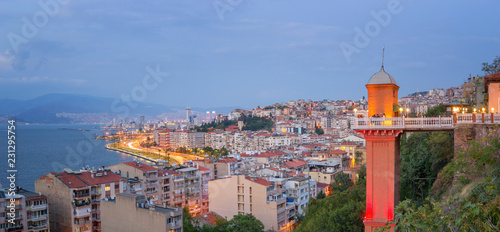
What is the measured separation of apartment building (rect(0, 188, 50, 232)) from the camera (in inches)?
591

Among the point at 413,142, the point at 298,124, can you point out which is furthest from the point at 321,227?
the point at 298,124

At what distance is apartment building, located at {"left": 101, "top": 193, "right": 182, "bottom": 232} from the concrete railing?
859 cm

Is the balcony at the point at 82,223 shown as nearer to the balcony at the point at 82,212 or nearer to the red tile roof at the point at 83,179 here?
the balcony at the point at 82,212

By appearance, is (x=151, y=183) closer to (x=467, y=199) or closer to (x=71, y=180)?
(x=71, y=180)

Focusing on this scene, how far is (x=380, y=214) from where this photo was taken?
7895 millimetres

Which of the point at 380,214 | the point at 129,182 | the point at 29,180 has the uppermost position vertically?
the point at 380,214

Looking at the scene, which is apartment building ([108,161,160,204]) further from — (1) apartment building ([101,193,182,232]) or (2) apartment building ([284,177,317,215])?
(2) apartment building ([284,177,317,215])

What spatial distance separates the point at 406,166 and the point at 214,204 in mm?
11932

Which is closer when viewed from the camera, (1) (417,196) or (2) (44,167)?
(1) (417,196)

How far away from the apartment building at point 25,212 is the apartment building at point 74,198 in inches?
32.9

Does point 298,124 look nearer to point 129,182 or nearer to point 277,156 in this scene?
point 277,156

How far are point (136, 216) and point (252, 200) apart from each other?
22.8 feet

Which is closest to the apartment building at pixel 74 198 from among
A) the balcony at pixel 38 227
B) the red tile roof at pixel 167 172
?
the balcony at pixel 38 227

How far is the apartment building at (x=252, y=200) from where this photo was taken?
19.2 meters
